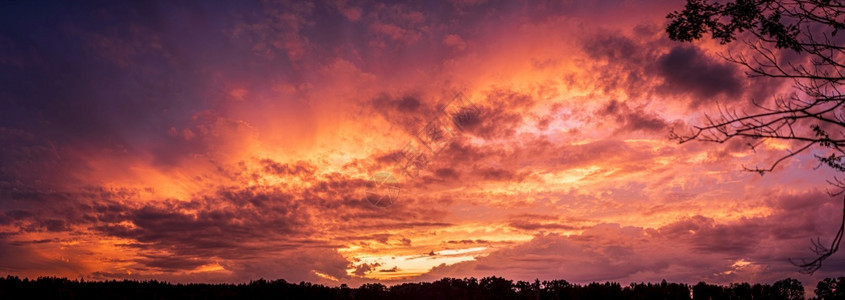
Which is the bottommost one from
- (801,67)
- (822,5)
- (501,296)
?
(501,296)

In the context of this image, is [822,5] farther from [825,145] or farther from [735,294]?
[735,294]

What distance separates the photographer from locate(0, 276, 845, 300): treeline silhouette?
1084 centimetres

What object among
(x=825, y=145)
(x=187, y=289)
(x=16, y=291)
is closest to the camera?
(x=16, y=291)

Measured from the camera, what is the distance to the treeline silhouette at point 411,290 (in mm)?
10836

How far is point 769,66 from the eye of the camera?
14562 millimetres

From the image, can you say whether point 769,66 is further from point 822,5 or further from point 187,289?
point 187,289

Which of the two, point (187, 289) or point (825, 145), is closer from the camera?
point (187, 289)

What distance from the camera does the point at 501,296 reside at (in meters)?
14.7

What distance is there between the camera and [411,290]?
49.9 ft

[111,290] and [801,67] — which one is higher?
[801,67]

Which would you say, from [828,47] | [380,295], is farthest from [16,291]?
[828,47]

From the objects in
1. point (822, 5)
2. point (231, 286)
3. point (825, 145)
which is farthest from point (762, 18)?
point (231, 286)

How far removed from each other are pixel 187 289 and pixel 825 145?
15.8 m

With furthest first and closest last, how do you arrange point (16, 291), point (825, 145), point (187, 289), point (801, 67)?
point (801, 67) → point (825, 145) → point (187, 289) → point (16, 291)
